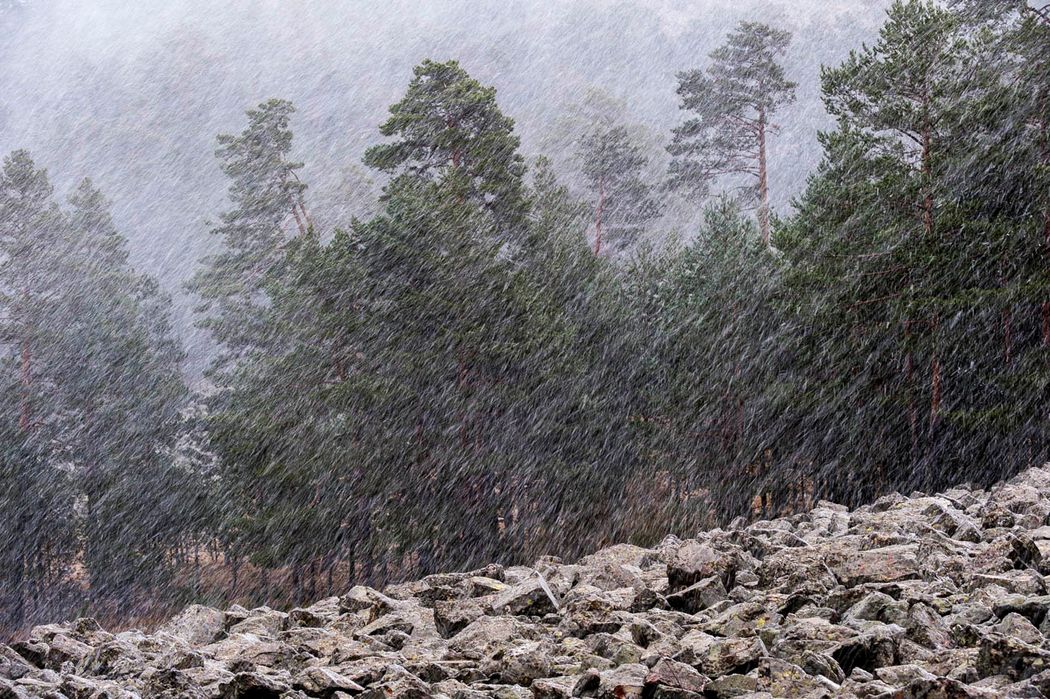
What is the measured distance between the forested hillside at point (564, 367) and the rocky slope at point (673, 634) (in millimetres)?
12984

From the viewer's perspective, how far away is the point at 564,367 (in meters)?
25.6

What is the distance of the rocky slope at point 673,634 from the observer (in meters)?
4.91

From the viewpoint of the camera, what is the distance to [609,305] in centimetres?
2883

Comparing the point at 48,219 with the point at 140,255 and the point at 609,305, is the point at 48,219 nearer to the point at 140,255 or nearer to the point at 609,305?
the point at 609,305

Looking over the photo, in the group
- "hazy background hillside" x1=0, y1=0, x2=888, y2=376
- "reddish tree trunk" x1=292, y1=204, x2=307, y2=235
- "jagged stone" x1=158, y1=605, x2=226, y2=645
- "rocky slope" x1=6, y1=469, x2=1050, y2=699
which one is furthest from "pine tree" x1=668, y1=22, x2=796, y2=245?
"hazy background hillside" x1=0, y1=0, x2=888, y2=376

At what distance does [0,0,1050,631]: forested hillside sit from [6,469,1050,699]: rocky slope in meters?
13.0

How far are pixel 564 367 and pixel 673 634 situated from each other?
1946 cm

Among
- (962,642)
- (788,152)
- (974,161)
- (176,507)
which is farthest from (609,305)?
(788,152)

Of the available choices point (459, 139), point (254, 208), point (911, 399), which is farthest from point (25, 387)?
point (911, 399)

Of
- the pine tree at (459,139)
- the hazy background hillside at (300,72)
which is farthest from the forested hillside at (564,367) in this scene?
the hazy background hillside at (300,72)

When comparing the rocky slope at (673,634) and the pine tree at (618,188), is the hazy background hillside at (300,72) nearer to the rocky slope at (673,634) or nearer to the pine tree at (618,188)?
the pine tree at (618,188)

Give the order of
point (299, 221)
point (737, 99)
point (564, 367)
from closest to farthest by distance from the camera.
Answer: point (564, 367), point (299, 221), point (737, 99)

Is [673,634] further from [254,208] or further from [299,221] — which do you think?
[254,208]

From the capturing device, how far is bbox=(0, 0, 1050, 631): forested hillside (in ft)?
69.4
